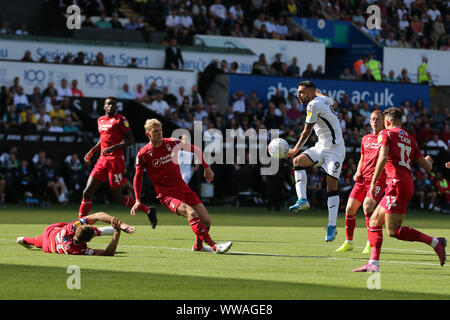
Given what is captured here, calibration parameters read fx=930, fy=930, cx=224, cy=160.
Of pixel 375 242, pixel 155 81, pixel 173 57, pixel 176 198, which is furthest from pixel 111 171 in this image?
pixel 173 57

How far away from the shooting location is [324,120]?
610 inches

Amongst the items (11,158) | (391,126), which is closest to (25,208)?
(11,158)

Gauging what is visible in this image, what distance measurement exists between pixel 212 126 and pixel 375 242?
59.2 feet

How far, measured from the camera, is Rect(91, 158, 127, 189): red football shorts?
17172 mm

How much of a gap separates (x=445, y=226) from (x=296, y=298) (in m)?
14.3

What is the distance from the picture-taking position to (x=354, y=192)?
15.0 meters

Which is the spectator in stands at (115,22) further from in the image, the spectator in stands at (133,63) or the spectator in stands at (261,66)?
the spectator in stands at (261,66)

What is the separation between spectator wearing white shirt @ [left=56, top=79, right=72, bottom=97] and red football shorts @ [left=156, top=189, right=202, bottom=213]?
50.3 ft

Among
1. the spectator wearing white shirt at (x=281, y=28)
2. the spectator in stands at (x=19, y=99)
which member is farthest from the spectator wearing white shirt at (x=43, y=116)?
the spectator wearing white shirt at (x=281, y=28)

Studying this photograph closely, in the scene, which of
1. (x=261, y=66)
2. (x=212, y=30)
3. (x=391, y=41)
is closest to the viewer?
(x=261, y=66)

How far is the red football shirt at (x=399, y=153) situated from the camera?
1139cm

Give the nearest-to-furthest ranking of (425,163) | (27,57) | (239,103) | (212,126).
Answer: (425,163)
(212,126)
(27,57)
(239,103)

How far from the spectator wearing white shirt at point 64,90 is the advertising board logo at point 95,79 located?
1.16 m

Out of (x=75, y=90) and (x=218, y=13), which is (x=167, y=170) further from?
(x=218, y=13)
